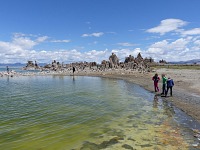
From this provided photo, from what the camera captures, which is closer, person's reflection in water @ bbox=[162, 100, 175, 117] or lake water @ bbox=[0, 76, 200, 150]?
lake water @ bbox=[0, 76, 200, 150]

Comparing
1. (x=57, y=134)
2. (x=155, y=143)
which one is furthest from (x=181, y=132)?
(x=57, y=134)

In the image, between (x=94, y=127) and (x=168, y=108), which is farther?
(x=168, y=108)

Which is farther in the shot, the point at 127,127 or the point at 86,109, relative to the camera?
the point at 86,109

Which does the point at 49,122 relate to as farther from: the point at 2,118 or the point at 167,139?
the point at 167,139

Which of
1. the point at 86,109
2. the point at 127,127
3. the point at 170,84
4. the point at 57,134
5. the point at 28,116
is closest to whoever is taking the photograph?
the point at 57,134

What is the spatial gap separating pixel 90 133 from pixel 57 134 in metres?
2.13

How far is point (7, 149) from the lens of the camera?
40.8 feet

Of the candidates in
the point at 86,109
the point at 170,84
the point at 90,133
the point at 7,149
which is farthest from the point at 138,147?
the point at 170,84

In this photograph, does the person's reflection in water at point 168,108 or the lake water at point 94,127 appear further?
the person's reflection in water at point 168,108

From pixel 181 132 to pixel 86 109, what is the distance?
995 centimetres

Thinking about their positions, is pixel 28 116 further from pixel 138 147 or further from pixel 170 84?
pixel 170 84

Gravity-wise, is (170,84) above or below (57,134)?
above

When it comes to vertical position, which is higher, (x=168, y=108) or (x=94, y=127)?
(x=168, y=108)

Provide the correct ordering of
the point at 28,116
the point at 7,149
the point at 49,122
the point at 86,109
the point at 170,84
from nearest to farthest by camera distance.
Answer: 1. the point at 7,149
2. the point at 49,122
3. the point at 28,116
4. the point at 86,109
5. the point at 170,84
